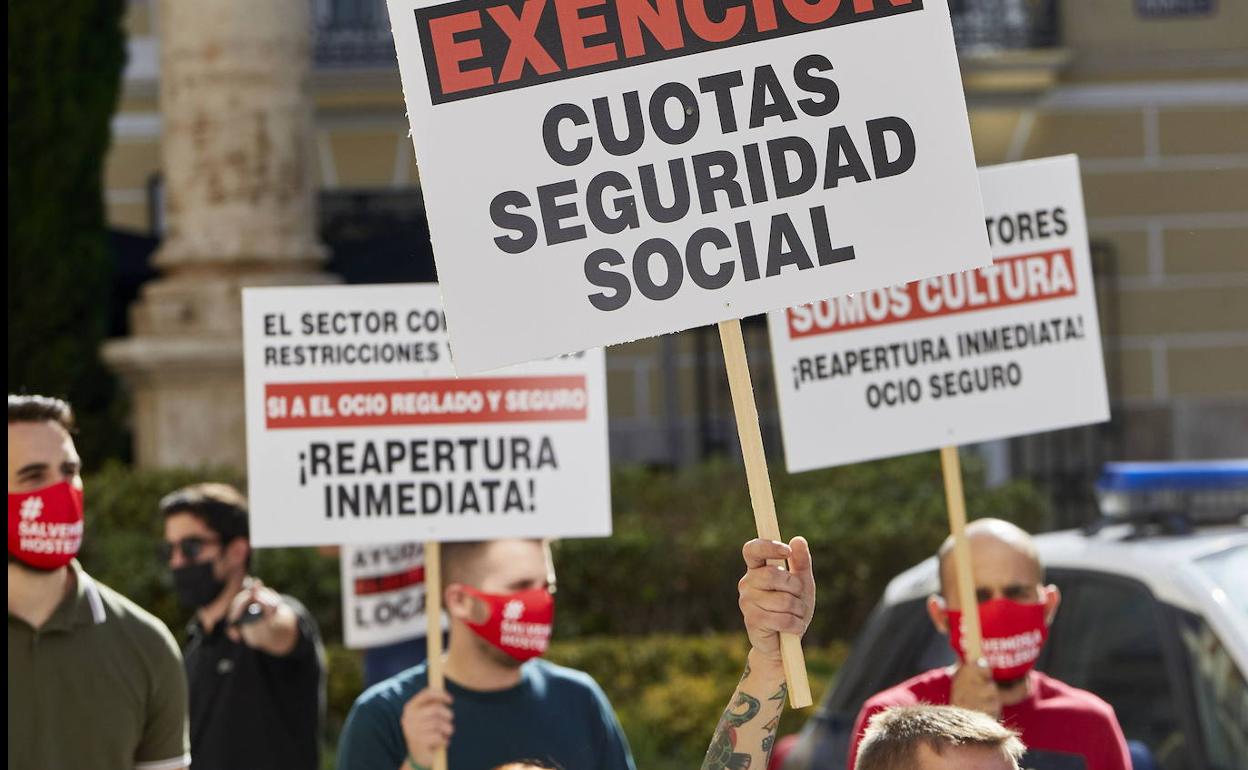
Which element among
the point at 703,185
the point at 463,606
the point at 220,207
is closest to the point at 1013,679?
the point at 463,606

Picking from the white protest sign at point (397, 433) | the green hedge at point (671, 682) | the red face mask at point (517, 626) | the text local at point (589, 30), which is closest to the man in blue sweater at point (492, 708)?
the red face mask at point (517, 626)

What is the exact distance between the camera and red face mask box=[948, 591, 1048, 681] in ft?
15.4

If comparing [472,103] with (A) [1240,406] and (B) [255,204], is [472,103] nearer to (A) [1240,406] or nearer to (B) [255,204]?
(B) [255,204]

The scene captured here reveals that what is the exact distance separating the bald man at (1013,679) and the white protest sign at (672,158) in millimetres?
1126

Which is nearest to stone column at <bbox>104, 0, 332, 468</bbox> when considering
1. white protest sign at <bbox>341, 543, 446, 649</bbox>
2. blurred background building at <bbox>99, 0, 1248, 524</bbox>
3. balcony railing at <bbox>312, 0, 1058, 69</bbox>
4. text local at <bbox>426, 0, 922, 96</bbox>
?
blurred background building at <bbox>99, 0, 1248, 524</bbox>

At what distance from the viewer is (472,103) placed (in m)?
3.73

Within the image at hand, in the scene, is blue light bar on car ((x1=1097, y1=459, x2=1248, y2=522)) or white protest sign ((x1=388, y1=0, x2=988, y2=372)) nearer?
white protest sign ((x1=388, y1=0, x2=988, y2=372))

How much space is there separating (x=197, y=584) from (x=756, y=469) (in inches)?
114

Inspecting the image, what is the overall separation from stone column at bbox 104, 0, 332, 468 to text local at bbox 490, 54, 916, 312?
7937mm

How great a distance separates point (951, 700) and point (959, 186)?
4.46 ft

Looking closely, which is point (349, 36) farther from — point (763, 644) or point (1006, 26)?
point (763, 644)

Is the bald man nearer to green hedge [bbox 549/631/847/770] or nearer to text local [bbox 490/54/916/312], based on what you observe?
text local [bbox 490/54/916/312]

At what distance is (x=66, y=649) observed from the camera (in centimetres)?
442

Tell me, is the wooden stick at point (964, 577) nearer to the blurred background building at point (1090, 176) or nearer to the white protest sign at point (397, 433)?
the white protest sign at point (397, 433)
